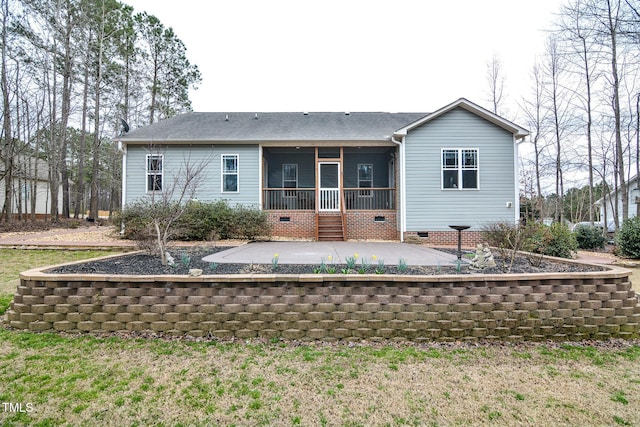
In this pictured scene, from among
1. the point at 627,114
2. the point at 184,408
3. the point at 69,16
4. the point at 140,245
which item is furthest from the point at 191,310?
the point at 69,16

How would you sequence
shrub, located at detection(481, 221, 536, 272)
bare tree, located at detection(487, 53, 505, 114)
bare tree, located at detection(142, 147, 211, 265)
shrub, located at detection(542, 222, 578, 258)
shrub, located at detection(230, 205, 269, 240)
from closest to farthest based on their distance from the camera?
1. shrub, located at detection(481, 221, 536, 272)
2. bare tree, located at detection(142, 147, 211, 265)
3. shrub, located at detection(542, 222, 578, 258)
4. shrub, located at detection(230, 205, 269, 240)
5. bare tree, located at detection(487, 53, 505, 114)

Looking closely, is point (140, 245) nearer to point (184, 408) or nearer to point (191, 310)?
point (191, 310)

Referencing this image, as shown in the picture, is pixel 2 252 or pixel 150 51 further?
pixel 150 51

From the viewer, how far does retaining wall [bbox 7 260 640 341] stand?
3.54 m

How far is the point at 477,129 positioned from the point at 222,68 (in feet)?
61.5

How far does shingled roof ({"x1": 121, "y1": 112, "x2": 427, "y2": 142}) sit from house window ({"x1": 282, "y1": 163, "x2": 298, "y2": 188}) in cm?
201

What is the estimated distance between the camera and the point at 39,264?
23.0 ft

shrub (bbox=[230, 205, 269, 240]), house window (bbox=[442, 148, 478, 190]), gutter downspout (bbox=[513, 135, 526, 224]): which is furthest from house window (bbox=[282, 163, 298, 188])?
gutter downspout (bbox=[513, 135, 526, 224])

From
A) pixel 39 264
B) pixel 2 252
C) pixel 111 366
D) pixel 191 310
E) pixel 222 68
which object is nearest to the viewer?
pixel 111 366

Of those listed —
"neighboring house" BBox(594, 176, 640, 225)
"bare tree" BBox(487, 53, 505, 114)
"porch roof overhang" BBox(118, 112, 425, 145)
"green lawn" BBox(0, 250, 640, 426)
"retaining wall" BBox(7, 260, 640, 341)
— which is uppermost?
"bare tree" BBox(487, 53, 505, 114)

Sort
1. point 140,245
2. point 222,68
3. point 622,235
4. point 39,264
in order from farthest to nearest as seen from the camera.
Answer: point 222,68, point 622,235, point 39,264, point 140,245

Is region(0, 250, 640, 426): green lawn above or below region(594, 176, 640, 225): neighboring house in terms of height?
below

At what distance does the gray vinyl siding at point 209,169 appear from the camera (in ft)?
41.5

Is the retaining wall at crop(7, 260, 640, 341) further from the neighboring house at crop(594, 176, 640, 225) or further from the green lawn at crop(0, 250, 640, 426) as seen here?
the neighboring house at crop(594, 176, 640, 225)
